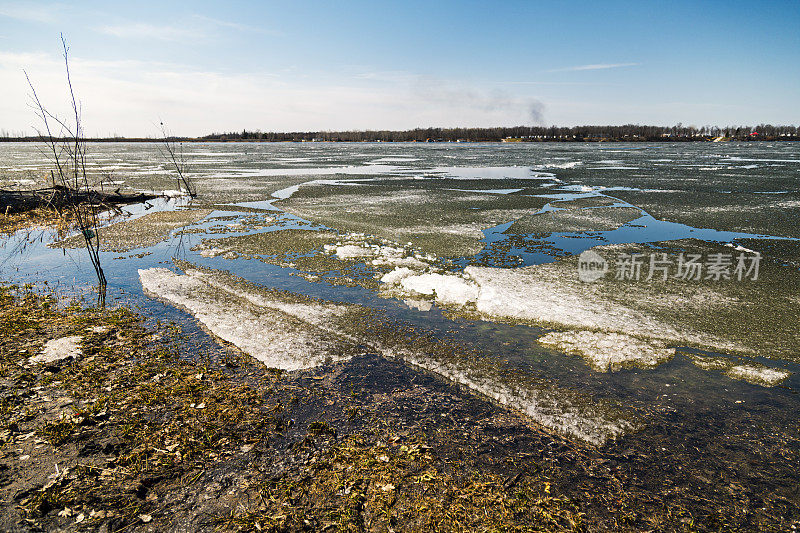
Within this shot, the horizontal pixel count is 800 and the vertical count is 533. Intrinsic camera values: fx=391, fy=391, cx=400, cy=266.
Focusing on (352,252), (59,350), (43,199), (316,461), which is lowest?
(316,461)

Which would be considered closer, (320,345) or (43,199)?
(320,345)

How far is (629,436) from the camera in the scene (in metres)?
4.25

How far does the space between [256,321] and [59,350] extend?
2.69 meters

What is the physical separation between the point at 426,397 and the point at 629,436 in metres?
2.27

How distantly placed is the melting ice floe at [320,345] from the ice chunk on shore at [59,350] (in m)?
1.71

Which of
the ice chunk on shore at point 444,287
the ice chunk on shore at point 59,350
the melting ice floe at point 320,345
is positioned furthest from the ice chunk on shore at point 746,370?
the ice chunk on shore at point 59,350

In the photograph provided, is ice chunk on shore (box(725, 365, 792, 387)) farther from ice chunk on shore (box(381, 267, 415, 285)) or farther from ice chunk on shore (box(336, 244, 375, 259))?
ice chunk on shore (box(336, 244, 375, 259))

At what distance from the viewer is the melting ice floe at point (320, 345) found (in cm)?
457

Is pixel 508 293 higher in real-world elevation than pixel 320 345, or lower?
higher

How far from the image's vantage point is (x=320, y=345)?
6.09 m

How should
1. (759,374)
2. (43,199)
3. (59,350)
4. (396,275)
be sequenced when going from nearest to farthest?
(759,374) < (59,350) < (396,275) < (43,199)

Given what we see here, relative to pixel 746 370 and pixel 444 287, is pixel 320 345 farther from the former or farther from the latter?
→ pixel 746 370

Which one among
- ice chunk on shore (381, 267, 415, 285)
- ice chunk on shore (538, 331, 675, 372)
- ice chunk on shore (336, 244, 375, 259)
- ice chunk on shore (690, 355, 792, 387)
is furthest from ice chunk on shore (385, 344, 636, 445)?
ice chunk on shore (336, 244, 375, 259)

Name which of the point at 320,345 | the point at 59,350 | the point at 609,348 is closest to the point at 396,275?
the point at 320,345
